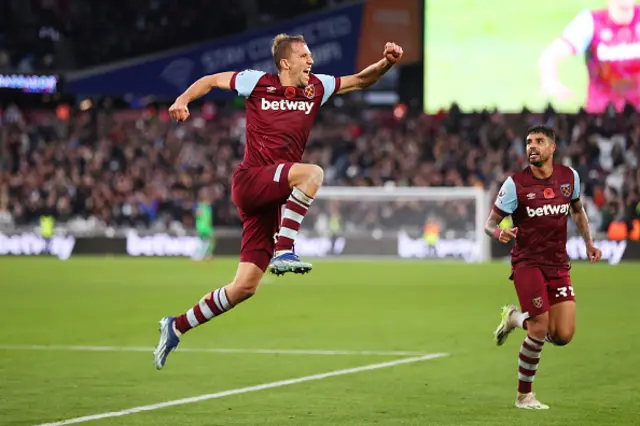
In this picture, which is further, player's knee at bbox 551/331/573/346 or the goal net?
the goal net

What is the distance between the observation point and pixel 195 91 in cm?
927

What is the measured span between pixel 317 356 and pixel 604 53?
23.4m

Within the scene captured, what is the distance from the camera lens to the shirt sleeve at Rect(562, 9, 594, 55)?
34.6 metres

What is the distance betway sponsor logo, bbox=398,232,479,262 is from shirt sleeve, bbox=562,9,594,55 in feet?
21.0

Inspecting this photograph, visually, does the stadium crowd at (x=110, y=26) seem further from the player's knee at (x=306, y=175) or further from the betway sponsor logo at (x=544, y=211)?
the player's knee at (x=306, y=175)

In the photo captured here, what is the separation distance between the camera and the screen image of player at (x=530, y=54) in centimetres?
3456

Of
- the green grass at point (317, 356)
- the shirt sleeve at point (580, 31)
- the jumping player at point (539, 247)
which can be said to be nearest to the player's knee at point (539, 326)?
the jumping player at point (539, 247)

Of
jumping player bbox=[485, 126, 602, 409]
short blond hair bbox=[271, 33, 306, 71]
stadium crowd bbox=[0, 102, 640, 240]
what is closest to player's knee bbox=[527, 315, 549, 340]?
A: jumping player bbox=[485, 126, 602, 409]

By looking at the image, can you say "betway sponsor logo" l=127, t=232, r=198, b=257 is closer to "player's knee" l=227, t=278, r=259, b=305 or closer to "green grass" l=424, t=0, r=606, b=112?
"green grass" l=424, t=0, r=606, b=112

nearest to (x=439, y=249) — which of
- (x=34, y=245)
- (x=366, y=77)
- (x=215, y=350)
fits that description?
(x=34, y=245)

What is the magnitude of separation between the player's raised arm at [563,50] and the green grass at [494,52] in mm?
142

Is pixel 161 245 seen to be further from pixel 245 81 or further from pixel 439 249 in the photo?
pixel 245 81

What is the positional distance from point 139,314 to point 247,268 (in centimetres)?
947

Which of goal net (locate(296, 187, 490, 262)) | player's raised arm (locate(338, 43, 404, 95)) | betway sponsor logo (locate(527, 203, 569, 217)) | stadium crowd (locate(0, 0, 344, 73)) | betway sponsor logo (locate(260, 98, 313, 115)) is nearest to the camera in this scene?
betway sponsor logo (locate(260, 98, 313, 115))
